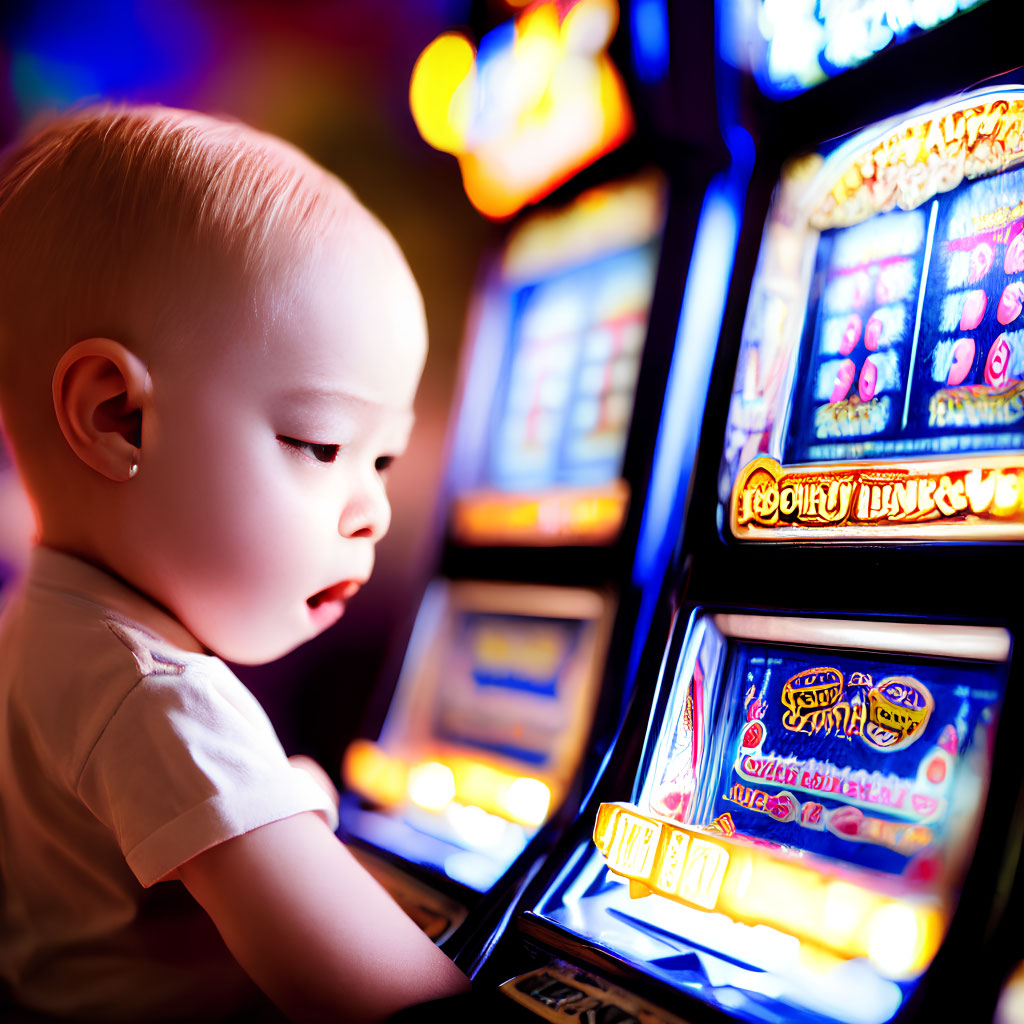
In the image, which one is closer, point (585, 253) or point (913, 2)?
point (913, 2)

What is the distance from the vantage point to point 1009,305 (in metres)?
1.15

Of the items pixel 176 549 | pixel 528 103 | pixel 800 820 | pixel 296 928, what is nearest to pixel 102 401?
pixel 176 549

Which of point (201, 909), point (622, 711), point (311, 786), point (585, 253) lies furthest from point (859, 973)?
point (585, 253)

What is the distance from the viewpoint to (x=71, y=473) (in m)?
1.14

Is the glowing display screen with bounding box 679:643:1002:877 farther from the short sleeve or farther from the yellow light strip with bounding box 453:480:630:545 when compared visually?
the short sleeve

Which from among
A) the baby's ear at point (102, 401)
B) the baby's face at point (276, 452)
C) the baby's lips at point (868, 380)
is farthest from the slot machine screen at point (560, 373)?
the baby's ear at point (102, 401)

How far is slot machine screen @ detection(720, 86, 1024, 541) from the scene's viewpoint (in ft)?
3.69

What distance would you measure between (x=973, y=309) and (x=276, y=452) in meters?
0.95

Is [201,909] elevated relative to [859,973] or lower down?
lower down

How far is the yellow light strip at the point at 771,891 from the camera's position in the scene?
96cm

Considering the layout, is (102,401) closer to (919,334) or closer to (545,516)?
(545,516)

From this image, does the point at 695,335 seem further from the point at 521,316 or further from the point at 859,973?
the point at 859,973

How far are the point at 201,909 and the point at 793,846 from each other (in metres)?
0.79

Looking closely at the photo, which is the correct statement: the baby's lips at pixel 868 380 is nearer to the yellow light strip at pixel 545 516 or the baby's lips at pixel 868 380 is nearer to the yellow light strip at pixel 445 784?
the yellow light strip at pixel 545 516
